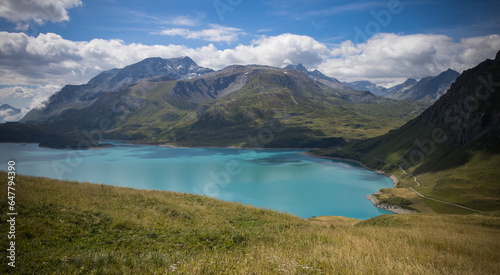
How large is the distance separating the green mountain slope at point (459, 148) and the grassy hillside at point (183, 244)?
104 metres

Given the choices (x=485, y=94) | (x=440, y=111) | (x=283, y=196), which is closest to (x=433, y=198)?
(x=283, y=196)

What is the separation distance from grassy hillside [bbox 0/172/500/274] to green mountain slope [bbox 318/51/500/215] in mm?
104209

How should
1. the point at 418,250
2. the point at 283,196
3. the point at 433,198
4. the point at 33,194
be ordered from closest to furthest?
1. the point at 418,250
2. the point at 33,194
3. the point at 433,198
4. the point at 283,196

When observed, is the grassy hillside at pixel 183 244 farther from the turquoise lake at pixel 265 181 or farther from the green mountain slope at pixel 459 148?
the green mountain slope at pixel 459 148

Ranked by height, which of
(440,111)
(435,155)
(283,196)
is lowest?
(283,196)

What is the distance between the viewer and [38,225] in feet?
39.7

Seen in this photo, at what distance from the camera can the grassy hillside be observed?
26.3ft

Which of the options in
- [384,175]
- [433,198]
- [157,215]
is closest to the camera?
[157,215]

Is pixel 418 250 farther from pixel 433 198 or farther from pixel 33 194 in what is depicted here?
pixel 433 198

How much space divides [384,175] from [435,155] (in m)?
31.2
